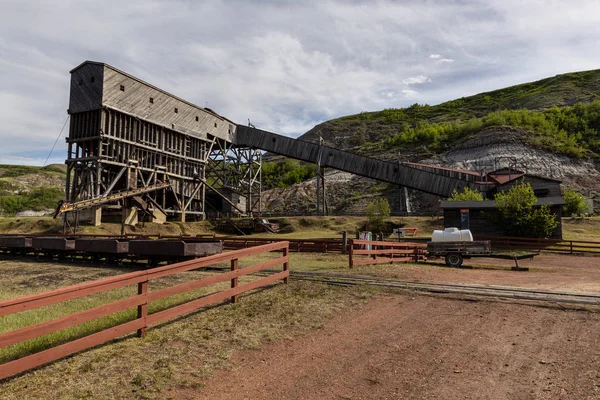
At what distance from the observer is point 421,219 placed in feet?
156

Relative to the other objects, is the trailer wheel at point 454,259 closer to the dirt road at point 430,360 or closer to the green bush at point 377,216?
the dirt road at point 430,360

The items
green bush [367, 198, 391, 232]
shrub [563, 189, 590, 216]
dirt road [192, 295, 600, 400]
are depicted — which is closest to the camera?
dirt road [192, 295, 600, 400]

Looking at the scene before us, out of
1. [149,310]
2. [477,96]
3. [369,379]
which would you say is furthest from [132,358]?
[477,96]

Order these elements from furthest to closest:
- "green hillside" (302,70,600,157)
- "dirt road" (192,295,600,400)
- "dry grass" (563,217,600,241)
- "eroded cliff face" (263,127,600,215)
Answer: "green hillside" (302,70,600,157), "eroded cliff face" (263,127,600,215), "dry grass" (563,217,600,241), "dirt road" (192,295,600,400)

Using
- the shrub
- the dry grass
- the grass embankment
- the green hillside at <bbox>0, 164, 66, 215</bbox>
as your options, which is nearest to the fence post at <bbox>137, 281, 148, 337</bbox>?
the grass embankment

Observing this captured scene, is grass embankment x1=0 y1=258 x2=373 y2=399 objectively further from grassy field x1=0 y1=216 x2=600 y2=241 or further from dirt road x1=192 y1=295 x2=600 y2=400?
grassy field x1=0 y1=216 x2=600 y2=241

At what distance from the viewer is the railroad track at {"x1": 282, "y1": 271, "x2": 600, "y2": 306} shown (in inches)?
341

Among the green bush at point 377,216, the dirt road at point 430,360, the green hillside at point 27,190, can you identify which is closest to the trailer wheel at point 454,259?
the dirt road at point 430,360

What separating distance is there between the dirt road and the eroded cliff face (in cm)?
5228

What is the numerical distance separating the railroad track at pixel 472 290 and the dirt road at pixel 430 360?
3.91 ft

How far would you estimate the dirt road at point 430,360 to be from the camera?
440cm

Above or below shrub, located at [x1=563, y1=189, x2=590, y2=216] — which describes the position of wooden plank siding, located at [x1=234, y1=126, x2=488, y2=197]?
above

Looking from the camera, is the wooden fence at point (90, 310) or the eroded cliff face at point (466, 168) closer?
the wooden fence at point (90, 310)

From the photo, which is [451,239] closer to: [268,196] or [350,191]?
[350,191]
